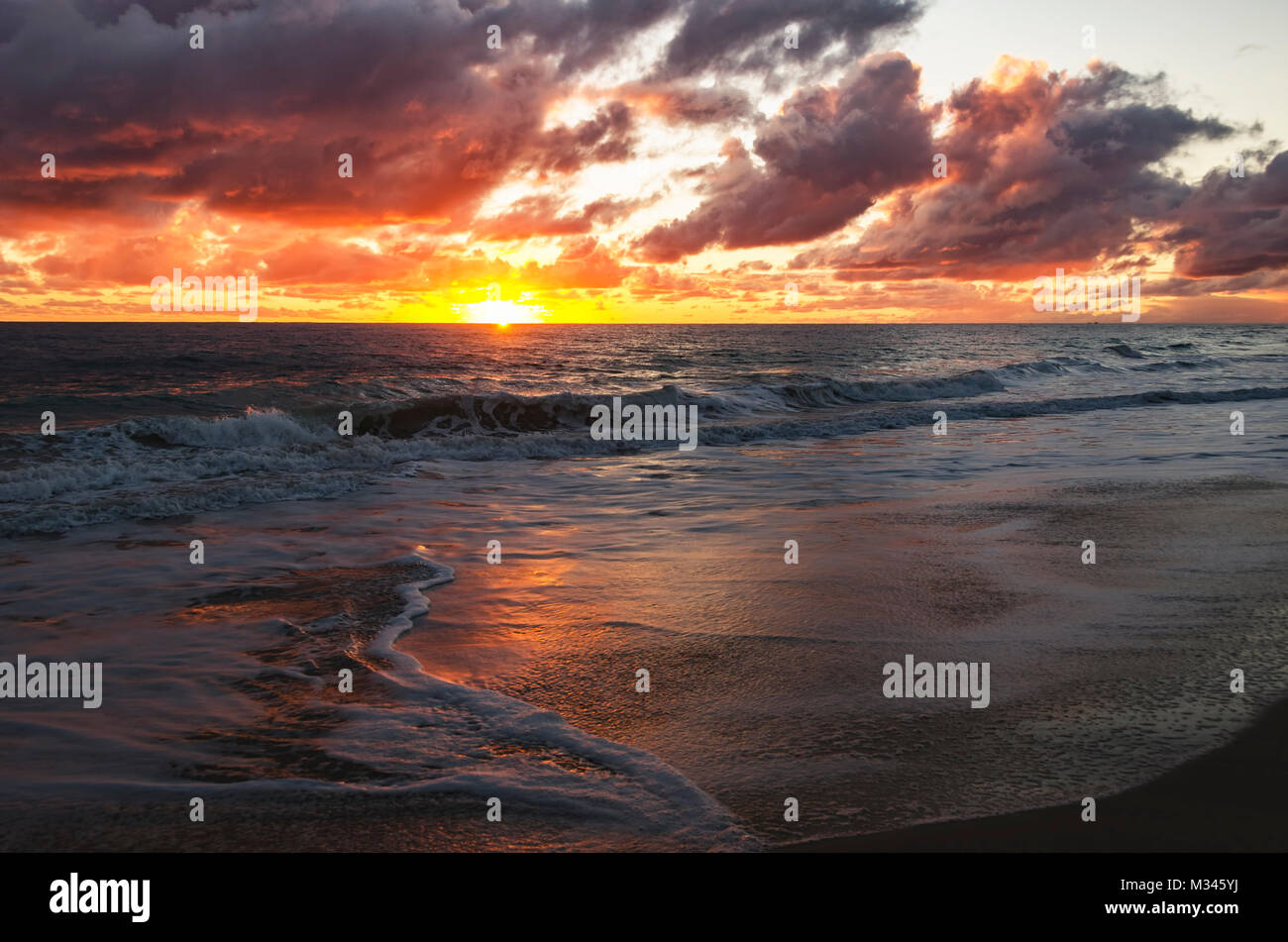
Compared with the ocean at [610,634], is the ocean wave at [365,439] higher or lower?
higher

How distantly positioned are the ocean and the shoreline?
0.11 metres

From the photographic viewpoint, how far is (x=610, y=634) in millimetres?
6273

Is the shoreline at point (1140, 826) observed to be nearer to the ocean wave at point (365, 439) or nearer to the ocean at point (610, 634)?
the ocean at point (610, 634)

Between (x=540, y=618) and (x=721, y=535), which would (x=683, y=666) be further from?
(x=721, y=535)

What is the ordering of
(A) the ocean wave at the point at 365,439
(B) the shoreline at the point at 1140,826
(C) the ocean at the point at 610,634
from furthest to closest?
(A) the ocean wave at the point at 365,439
(C) the ocean at the point at 610,634
(B) the shoreline at the point at 1140,826

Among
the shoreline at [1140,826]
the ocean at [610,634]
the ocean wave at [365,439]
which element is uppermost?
the ocean wave at [365,439]

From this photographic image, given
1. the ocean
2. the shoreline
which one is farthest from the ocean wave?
the shoreline

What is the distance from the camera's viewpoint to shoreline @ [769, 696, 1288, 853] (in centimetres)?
353

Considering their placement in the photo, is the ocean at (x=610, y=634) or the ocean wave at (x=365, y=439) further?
the ocean wave at (x=365, y=439)

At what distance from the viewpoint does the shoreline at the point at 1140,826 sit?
11.6 feet

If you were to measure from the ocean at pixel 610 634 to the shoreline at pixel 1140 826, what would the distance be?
112mm

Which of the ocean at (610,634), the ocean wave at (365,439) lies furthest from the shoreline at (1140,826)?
the ocean wave at (365,439)

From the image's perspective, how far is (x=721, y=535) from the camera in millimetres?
9594
